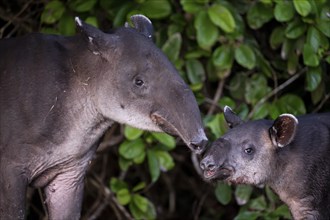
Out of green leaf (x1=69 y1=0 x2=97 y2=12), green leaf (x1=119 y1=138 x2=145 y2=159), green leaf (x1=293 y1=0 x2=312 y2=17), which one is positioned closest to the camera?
green leaf (x1=293 y1=0 x2=312 y2=17)

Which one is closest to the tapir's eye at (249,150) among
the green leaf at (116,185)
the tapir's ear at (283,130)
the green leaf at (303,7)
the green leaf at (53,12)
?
the tapir's ear at (283,130)

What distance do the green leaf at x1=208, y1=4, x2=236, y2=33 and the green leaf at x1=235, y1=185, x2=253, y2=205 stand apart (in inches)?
48.9

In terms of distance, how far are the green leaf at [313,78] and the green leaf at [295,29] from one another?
0.90 feet

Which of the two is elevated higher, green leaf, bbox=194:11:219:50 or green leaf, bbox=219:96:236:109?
green leaf, bbox=194:11:219:50

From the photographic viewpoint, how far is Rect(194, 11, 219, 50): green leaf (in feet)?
23.1

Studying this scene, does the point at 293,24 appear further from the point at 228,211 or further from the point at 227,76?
the point at 228,211

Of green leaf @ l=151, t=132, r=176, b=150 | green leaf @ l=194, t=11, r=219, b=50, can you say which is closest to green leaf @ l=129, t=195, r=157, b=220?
green leaf @ l=151, t=132, r=176, b=150

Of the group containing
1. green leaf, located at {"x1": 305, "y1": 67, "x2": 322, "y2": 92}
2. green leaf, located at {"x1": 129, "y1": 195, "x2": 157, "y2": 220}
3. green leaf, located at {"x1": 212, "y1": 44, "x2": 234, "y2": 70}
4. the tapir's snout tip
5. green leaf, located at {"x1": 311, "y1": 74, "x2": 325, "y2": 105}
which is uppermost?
the tapir's snout tip

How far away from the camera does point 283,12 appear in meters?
6.95

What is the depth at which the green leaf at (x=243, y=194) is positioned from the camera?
7309 mm

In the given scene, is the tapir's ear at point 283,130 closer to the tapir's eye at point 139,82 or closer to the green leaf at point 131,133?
the tapir's eye at point 139,82

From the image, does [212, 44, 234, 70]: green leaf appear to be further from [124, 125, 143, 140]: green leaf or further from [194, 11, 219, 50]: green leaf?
[124, 125, 143, 140]: green leaf

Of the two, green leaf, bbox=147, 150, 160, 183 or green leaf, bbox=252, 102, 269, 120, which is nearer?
green leaf, bbox=252, 102, 269, 120

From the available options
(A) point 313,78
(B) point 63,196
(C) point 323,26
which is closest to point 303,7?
(C) point 323,26
